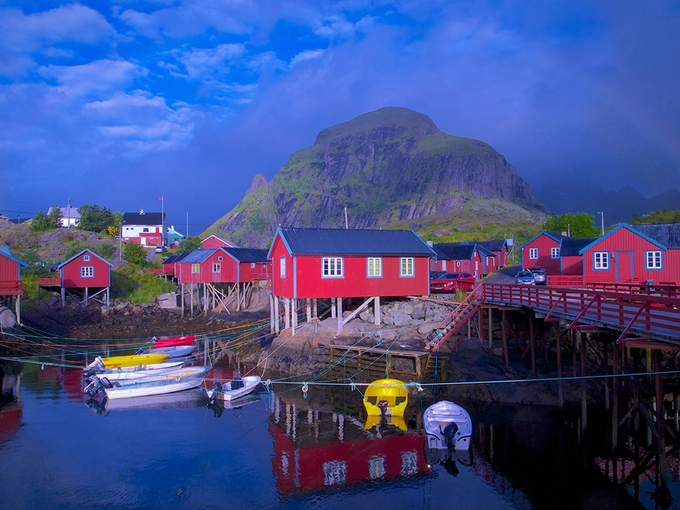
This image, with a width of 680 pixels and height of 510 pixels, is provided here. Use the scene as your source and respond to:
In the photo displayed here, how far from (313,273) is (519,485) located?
1931 centimetres

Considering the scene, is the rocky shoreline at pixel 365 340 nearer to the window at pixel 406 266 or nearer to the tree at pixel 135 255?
the window at pixel 406 266

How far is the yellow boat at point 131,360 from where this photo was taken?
3441 cm

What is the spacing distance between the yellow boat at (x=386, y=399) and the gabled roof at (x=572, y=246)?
2947 centimetres

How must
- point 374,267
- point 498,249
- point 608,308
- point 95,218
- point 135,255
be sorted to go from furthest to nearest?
point 95,218, point 135,255, point 498,249, point 374,267, point 608,308

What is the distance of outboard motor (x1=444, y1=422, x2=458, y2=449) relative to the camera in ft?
68.8

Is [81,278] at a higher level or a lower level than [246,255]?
lower

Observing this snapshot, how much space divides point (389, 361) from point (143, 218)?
299ft

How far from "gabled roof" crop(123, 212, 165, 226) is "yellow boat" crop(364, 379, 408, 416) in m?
91.7

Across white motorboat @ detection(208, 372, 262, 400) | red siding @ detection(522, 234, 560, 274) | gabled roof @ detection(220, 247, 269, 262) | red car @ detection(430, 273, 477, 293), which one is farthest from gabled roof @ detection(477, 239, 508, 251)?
white motorboat @ detection(208, 372, 262, 400)

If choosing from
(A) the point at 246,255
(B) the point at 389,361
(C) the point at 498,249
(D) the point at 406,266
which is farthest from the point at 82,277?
(C) the point at 498,249

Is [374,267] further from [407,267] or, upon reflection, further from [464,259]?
[464,259]

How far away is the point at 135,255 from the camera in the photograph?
78375 millimetres

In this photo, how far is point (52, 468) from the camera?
65.8 ft

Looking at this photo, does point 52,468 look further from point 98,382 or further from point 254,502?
point 98,382
